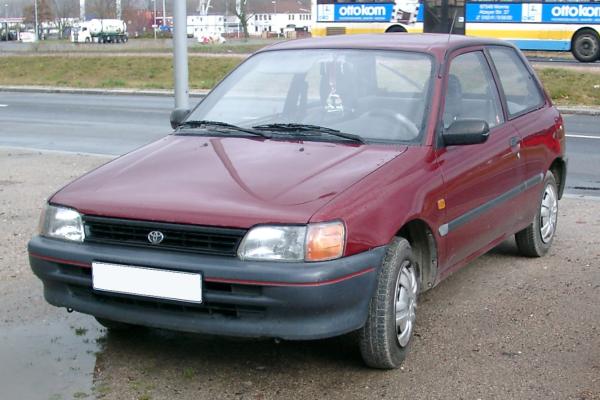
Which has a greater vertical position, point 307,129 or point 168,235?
point 307,129

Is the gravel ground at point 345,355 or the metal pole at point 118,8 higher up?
the metal pole at point 118,8

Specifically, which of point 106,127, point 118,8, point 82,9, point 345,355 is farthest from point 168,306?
point 82,9

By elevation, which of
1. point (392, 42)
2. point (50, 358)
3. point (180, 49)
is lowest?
point (50, 358)

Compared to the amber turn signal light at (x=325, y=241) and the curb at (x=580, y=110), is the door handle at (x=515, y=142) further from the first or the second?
the curb at (x=580, y=110)

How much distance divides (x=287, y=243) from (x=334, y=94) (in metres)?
1.59

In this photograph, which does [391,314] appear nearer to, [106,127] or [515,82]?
[515,82]

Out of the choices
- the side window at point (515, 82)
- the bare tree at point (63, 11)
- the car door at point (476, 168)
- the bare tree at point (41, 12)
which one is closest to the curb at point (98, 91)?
the side window at point (515, 82)

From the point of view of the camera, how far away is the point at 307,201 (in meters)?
4.09

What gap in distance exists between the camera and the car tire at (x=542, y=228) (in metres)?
6.57

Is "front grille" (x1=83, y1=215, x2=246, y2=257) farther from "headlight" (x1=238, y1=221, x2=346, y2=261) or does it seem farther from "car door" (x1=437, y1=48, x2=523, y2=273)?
"car door" (x1=437, y1=48, x2=523, y2=273)

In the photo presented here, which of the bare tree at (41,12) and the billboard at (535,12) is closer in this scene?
the billboard at (535,12)

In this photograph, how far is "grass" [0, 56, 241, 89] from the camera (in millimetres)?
29109

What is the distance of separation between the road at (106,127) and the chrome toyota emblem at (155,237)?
6535mm

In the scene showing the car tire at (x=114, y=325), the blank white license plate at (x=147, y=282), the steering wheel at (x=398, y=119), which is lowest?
the car tire at (x=114, y=325)
